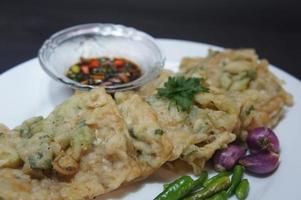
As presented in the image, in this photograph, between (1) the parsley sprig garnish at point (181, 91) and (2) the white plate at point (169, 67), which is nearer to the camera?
(2) the white plate at point (169, 67)

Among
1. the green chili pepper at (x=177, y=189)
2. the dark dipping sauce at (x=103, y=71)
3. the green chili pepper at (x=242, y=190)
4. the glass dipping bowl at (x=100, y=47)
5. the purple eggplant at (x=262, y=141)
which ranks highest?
the glass dipping bowl at (x=100, y=47)

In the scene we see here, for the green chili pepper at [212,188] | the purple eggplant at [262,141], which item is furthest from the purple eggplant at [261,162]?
the green chili pepper at [212,188]

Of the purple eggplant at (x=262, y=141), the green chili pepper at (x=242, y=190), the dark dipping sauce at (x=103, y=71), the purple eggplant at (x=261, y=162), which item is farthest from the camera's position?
the dark dipping sauce at (x=103, y=71)

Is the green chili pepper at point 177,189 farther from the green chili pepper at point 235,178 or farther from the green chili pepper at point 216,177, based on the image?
the green chili pepper at point 235,178

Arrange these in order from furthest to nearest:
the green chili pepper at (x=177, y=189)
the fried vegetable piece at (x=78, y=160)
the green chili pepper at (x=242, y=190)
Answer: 1. the green chili pepper at (x=242, y=190)
2. the green chili pepper at (x=177, y=189)
3. the fried vegetable piece at (x=78, y=160)

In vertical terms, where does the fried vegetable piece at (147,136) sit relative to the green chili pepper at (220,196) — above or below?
above

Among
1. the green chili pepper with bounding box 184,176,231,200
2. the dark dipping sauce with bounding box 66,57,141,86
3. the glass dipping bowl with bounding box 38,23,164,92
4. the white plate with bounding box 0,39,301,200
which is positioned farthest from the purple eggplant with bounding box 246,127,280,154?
the dark dipping sauce with bounding box 66,57,141,86

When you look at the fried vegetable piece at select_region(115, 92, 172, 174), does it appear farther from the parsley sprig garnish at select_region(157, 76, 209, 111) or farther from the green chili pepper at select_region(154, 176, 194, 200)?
the parsley sprig garnish at select_region(157, 76, 209, 111)
